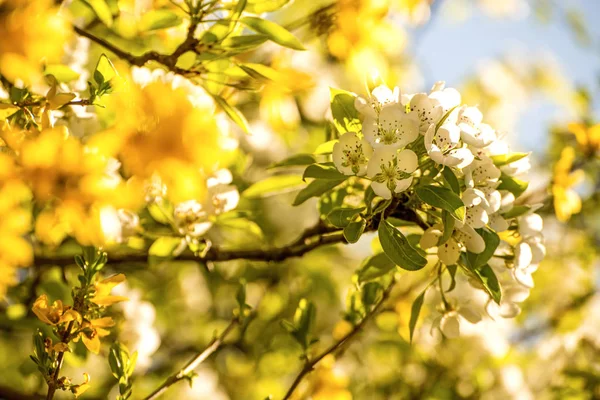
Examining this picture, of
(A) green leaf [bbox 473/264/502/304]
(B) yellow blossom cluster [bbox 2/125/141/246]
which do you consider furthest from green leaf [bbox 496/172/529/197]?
(B) yellow blossom cluster [bbox 2/125/141/246]

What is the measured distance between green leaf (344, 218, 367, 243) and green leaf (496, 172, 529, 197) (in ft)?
0.67

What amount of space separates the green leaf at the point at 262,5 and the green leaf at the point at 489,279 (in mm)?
440

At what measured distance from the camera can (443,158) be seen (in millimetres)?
610

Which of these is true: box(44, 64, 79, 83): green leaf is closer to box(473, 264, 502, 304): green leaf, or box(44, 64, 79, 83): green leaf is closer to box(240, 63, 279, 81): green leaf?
box(240, 63, 279, 81): green leaf

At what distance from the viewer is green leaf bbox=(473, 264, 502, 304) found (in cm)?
67

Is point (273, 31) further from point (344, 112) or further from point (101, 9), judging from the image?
point (101, 9)

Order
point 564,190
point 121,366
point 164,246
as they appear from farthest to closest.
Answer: point 564,190
point 164,246
point 121,366

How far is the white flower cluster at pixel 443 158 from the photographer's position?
2.06 ft

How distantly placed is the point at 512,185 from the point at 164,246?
1.60 ft

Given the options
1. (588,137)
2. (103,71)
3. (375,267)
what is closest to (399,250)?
(375,267)

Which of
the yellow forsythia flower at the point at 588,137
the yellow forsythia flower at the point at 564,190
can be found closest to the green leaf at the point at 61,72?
the yellow forsythia flower at the point at 564,190

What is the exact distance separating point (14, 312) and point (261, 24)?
62cm

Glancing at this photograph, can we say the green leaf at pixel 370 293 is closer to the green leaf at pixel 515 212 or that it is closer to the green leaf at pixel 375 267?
the green leaf at pixel 375 267

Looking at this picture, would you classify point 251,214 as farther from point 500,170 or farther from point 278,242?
point 278,242
